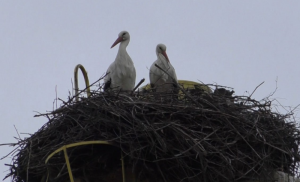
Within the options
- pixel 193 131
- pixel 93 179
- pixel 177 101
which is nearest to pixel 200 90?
pixel 177 101

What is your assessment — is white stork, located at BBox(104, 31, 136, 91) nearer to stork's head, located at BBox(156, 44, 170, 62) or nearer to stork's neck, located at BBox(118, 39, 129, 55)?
stork's neck, located at BBox(118, 39, 129, 55)

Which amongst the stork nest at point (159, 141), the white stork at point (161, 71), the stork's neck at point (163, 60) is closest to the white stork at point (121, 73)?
the white stork at point (161, 71)

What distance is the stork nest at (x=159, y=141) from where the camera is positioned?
5.89 meters

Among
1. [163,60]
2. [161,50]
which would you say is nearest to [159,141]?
[163,60]

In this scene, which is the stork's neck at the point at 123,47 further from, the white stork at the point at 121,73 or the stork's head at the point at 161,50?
the stork's head at the point at 161,50

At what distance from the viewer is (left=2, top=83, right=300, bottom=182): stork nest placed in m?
5.89

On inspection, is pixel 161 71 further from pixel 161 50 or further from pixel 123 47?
pixel 123 47

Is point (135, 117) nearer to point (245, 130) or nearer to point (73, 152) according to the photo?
point (73, 152)

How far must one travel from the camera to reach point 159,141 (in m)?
5.79

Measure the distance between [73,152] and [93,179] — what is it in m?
0.35

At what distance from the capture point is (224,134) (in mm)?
6285

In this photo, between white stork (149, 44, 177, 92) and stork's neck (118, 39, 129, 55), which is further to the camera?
stork's neck (118, 39, 129, 55)

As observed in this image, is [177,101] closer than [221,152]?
No

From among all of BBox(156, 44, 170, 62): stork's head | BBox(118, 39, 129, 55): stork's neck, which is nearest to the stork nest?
BBox(118, 39, 129, 55): stork's neck
